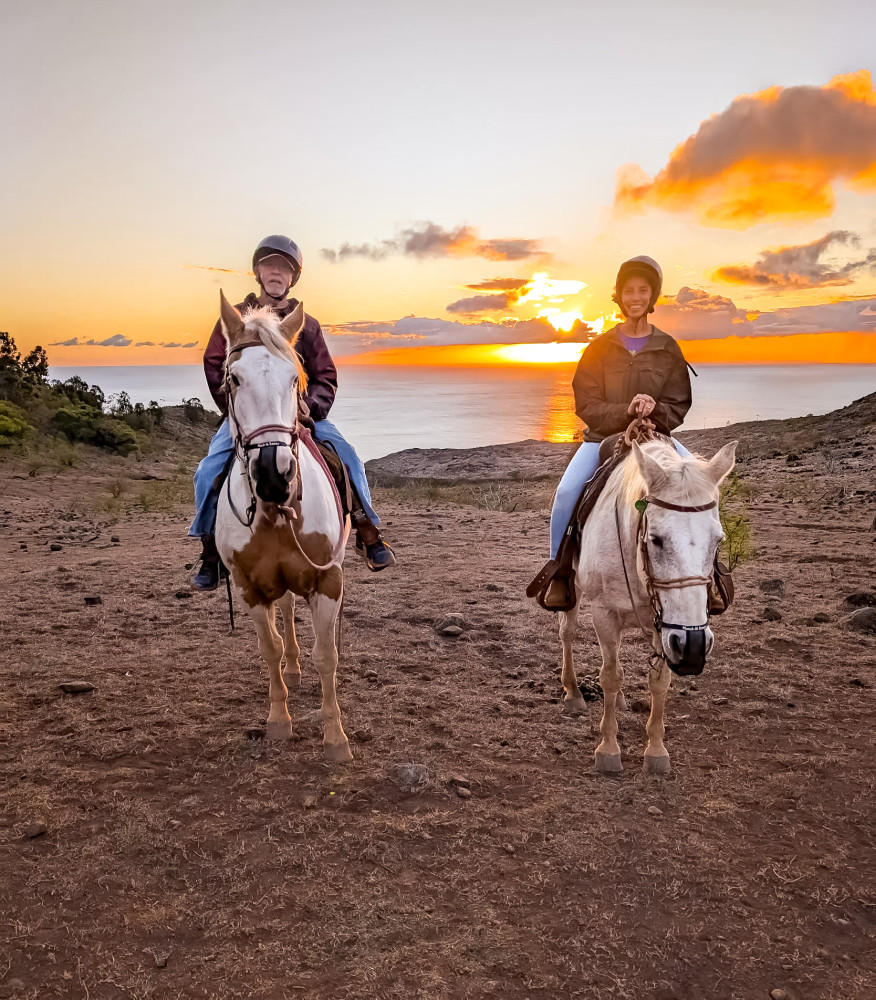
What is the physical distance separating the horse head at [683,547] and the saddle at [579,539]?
0.97 meters

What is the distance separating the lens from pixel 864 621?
623 cm

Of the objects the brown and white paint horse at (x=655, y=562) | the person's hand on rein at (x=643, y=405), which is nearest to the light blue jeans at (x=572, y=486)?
the brown and white paint horse at (x=655, y=562)

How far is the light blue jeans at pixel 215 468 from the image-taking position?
4.61 metres

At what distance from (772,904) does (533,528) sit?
28.5 feet

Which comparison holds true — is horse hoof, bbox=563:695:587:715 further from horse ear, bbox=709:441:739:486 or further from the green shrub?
the green shrub

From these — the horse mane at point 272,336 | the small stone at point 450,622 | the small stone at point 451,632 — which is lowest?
the small stone at point 451,632

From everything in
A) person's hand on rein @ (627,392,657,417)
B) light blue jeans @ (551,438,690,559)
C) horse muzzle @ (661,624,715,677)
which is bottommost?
horse muzzle @ (661,624,715,677)

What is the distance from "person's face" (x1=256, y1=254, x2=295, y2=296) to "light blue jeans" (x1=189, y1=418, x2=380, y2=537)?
111 centimetres

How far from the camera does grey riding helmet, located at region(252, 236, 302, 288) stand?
4801 mm

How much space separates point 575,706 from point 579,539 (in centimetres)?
149

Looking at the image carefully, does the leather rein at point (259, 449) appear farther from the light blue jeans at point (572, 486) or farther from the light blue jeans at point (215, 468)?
the light blue jeans at point (572, 486)

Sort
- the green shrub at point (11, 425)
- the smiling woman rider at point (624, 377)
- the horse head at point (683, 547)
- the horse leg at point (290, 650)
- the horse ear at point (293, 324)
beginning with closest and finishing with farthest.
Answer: the horse head at point (683, 547) → the horse ear at point (293, 324) → the smiling woman rider at point (624, 377) → the horse leg at point (290, 650) → the green shrub at point (11, 425)

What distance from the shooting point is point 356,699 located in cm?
523

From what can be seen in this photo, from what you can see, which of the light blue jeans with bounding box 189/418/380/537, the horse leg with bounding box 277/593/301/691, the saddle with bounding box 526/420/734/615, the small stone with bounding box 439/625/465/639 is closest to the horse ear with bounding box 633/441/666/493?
the saddle with bounding box 526/420/734/615
